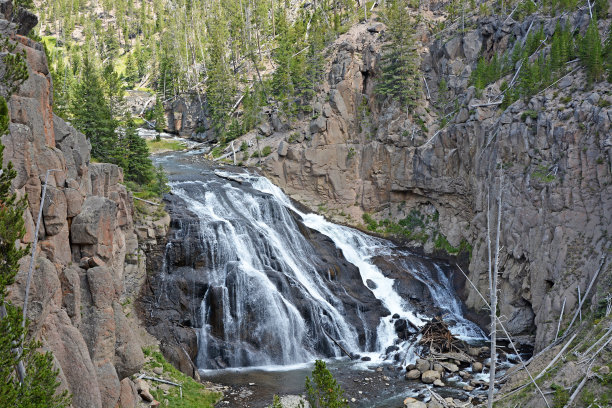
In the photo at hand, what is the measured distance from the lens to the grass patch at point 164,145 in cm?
6656

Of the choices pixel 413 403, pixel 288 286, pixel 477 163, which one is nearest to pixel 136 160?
pixel 288 286

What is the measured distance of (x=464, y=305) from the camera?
37344mm

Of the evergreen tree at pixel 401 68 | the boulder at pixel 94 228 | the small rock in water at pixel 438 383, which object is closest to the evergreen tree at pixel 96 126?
the boulder at pixel 94 228

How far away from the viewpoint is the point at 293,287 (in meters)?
33.5

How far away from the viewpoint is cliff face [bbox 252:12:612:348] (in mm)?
30062

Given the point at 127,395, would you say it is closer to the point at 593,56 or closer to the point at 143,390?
the point at 143,390

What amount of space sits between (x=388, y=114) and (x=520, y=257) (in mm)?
21913

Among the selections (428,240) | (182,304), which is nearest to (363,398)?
(182,304)

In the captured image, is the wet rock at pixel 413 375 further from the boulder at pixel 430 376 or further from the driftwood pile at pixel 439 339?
the driftwood pile at pixel 439 339

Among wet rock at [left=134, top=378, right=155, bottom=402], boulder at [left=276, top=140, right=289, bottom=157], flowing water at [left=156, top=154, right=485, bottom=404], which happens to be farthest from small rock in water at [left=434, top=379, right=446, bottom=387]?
boulder at [left=276, top=140, right=289, bottom=157]

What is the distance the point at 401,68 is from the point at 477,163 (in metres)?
14.7

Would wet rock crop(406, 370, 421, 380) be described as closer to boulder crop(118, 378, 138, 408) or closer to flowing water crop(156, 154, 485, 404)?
flowing water crop(156, 154, 485, 404)

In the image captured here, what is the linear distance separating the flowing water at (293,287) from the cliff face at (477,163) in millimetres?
4931

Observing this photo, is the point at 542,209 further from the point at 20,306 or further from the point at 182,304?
the point at 20,306
